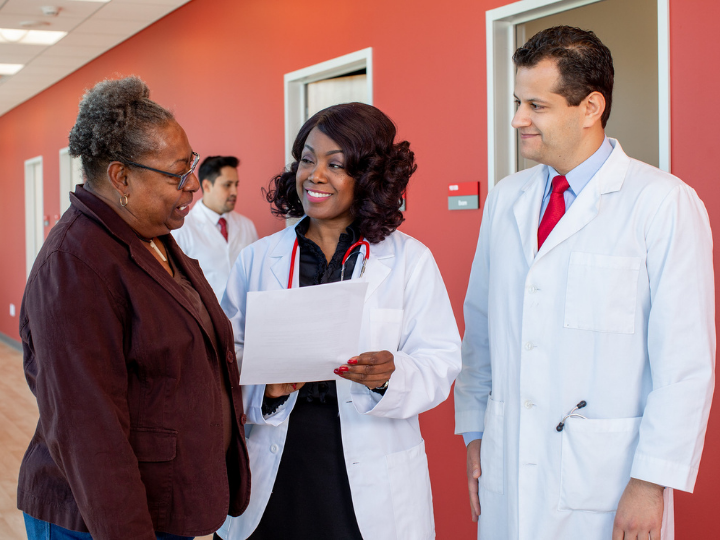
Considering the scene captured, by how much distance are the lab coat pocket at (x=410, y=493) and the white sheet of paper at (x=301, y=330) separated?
1.15 feet

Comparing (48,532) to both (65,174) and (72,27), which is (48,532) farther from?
(65,174)

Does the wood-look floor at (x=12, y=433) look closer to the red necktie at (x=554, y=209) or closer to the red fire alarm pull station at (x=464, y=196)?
the red fire alarm pull station at (x=464, y=196)

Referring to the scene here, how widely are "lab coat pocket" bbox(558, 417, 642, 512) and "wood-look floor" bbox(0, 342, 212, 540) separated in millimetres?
2428

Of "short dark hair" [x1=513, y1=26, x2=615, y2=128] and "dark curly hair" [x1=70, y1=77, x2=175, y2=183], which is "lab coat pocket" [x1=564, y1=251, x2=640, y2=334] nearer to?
"short dark hair" [x1=513, y1=26, x2=615, y2=128]

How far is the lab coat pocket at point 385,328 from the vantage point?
1.58 m

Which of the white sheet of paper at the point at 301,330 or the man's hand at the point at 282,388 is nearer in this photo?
the white sheet of paper at the point at 301,330

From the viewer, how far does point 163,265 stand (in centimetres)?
143

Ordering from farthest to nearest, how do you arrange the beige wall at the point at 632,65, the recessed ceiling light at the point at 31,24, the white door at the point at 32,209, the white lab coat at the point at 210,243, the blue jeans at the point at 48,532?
the white door at the point at 32,209
the recessed ceiling light at the point at 31,24
the white lab coat at the point at 210,243
the beige wall at the point at 632,65
the blue jeans at the point at 48,532

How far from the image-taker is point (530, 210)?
1.59 m

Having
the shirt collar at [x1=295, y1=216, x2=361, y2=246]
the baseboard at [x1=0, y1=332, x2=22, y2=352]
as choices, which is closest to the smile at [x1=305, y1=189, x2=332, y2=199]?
the shirt collar at [x1=295, y1=216, x2=361, y2=246]

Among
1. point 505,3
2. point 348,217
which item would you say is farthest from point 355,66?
point 348,217

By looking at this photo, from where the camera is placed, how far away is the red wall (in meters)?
2.23

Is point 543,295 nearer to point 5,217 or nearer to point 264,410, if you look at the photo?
point 264,410

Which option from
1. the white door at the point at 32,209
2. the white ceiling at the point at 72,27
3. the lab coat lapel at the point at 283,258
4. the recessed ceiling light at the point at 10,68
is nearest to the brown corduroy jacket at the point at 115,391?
the lab coat lapel at the point at 283,258
